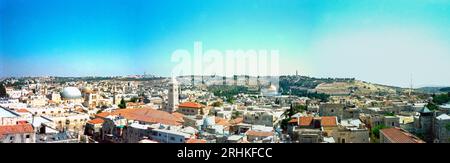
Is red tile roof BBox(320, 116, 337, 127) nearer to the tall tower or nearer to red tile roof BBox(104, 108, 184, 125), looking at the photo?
red tile roof BBox(104, 108, 184, 125)

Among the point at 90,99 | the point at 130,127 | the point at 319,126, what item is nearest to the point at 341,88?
the point at 90,99

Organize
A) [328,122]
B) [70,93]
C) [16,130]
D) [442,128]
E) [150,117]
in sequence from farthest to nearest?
[70,93] → [150,117] → [328,122] → [442,128] → [16,130]

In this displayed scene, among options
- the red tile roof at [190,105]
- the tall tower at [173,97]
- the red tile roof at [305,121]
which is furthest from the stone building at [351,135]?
the tall tower at [173,97]

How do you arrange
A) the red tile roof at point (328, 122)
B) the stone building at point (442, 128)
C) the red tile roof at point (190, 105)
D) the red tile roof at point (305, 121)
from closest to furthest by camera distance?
1. the stone building at point (442, 128)
2. the red tile roof at point (328, 122)
3. the red tile roof at point (305, 121)
4. the red tile roof at point (190, 105)

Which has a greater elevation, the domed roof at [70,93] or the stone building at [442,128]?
the domed roof at [70,93]

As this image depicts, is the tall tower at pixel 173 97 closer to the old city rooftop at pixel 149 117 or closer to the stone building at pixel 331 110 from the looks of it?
the old city rooftop at pixel 149 117

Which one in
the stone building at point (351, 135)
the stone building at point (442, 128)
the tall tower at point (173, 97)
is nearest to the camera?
the stone building at point (351, 135)

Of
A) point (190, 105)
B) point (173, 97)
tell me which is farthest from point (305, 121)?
point (173, 97)

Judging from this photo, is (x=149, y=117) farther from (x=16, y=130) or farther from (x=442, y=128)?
(x=442, y=128)
